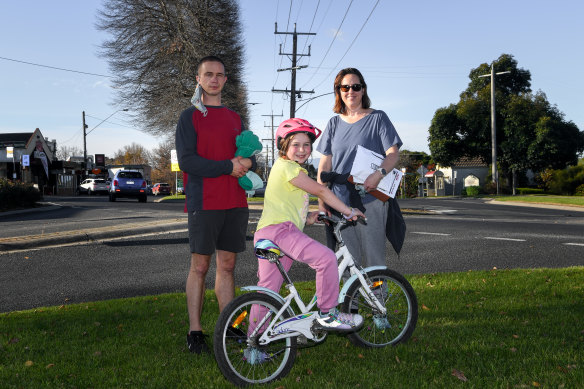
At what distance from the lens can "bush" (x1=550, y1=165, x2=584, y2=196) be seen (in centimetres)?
3991

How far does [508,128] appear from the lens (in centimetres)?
4716

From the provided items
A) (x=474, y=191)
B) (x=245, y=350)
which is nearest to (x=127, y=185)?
(x=245, y=350)

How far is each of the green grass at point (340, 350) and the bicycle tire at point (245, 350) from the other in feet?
0.37

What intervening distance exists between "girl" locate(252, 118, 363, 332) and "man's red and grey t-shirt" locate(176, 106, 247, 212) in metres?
0.43

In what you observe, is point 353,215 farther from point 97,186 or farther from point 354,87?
point 97,186

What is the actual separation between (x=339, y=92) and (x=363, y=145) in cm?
52

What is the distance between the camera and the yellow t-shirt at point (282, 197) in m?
3.64

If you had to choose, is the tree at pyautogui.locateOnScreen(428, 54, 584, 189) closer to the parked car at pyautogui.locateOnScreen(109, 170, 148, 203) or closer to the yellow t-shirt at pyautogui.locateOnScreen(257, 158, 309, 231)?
the parked car at pyautogui.locateOnScreen(109, 170, 148, 203)

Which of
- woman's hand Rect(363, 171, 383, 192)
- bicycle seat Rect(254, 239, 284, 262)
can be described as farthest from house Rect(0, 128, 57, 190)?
bicycle seat Rect(254, 239, 284, 262)

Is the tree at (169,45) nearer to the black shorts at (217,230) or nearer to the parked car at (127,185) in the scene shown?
the parked car at (127,185)

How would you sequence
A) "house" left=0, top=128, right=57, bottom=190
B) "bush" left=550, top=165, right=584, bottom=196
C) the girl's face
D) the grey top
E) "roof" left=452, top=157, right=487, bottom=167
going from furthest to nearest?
1. "roof" left=452, top=157, right=487, bottom=167
2. "house" left=0, top=128, right=57, bottom=190
3. "bush" left=550, top=165, right=584, bottom=196
4. the grey top
5. the girl's face

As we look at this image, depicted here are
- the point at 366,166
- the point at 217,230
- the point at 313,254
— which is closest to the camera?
the point at 313,254

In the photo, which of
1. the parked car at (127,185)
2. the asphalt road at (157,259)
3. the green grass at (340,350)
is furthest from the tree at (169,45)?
the green grass at (340,350)

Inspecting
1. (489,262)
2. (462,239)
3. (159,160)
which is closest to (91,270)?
(489,262)
